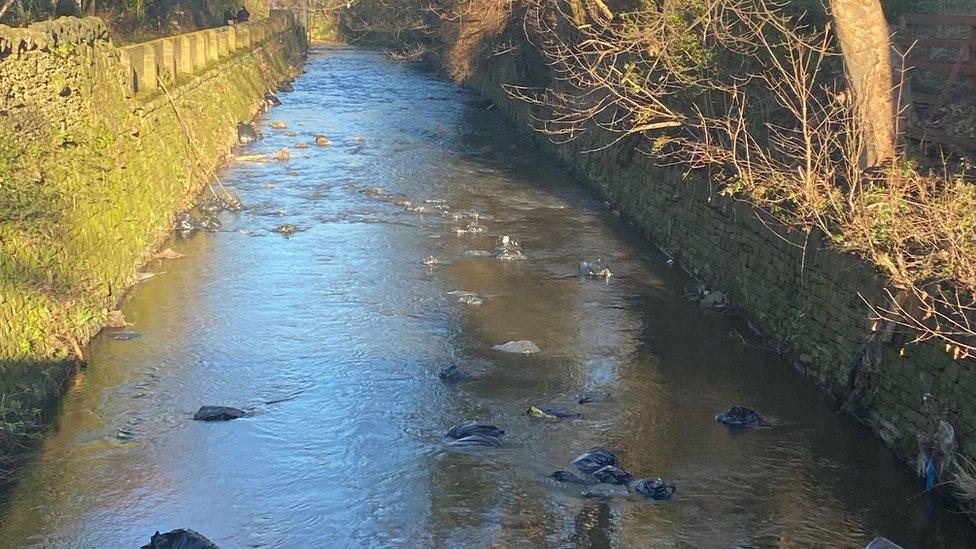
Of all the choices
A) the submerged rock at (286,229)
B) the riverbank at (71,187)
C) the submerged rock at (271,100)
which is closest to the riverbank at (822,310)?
the submerged rock at (286,229)

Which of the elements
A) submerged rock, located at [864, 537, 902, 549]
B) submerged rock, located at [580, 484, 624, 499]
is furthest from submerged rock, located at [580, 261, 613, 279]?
submerged rock, located at [864, 537, 902, 549]

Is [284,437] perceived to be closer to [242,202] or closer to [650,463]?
[650,463]

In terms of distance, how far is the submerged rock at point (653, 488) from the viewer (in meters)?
10.2

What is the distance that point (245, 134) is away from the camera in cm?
3144

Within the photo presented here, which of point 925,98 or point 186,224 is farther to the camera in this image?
point 186,224

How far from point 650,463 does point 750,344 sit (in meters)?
4.39

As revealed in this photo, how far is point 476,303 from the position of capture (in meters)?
16.2

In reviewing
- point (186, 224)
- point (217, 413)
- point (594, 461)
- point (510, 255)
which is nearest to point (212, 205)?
point (186, 224)

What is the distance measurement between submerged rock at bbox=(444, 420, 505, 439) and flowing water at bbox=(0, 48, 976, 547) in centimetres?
17

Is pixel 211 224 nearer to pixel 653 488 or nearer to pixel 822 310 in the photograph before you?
pixel 822 310

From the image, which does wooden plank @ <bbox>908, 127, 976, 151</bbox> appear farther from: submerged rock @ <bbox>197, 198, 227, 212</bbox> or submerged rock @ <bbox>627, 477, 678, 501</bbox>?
submerged rock @ <bbox>197, 198, 227, 212</bbox>

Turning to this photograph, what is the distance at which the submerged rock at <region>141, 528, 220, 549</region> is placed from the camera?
8.59 meters

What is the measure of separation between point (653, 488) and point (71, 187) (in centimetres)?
872

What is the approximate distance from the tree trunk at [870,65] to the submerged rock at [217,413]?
331 inches
